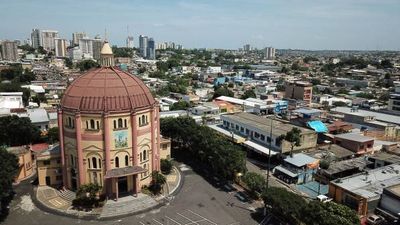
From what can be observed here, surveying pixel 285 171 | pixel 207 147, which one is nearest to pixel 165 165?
pixel 207 147

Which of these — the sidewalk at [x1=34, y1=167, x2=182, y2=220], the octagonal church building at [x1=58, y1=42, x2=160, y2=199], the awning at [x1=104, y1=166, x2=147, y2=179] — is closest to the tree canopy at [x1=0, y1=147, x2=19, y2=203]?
the sidewalk at [x1=34, y1=167, x2=182, y2=220]

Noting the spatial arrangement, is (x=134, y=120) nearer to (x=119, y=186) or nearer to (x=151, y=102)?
(x=151, y=102)

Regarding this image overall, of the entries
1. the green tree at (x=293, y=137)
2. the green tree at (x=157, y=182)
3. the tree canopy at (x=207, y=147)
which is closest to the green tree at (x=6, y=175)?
the green tree at (x=157, y=182)

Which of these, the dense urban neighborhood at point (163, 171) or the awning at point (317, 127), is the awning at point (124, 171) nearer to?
the dense urban neighborhood at point (163, 171)

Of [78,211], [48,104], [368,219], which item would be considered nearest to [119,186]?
[78,211]

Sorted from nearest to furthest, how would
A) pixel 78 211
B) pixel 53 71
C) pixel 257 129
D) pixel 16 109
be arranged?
1. pixel 78 211
2. pixel 257 129
3. pixel 16 109
4. pixel 53 71

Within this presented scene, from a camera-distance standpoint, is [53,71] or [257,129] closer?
[257,129]
